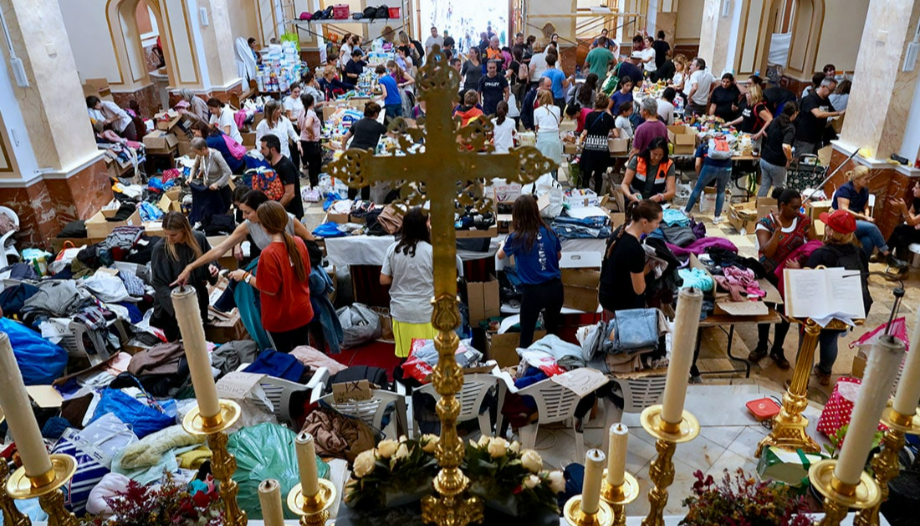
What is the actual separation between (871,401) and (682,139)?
874 centimetres

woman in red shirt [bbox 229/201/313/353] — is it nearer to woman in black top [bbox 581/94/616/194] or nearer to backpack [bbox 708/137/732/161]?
woman in black top [bbox 581/94/616/194]

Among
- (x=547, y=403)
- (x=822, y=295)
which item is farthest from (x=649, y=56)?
(x=822, y=295)

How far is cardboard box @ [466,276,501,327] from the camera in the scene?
18.5ft

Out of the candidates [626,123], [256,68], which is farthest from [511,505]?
[256,68]

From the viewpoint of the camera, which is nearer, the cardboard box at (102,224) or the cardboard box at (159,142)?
the cardboard box at (102,224)

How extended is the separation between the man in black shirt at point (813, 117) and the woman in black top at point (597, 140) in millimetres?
2935

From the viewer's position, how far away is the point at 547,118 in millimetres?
8016

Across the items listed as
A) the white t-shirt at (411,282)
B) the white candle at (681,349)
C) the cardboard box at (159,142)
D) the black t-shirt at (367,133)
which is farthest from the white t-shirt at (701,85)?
the white candle at (681,349)

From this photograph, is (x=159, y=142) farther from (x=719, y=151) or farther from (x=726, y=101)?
(x=726, y=101)

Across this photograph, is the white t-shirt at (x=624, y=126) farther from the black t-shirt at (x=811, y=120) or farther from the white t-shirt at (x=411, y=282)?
the white t-shirt at (x=411, y=282)

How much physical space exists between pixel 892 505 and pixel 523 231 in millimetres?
2537

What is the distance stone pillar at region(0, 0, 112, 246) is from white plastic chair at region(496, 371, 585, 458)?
5867mm

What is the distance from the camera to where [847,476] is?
4.54 feet

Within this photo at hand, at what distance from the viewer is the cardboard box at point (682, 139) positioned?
9.45 m
